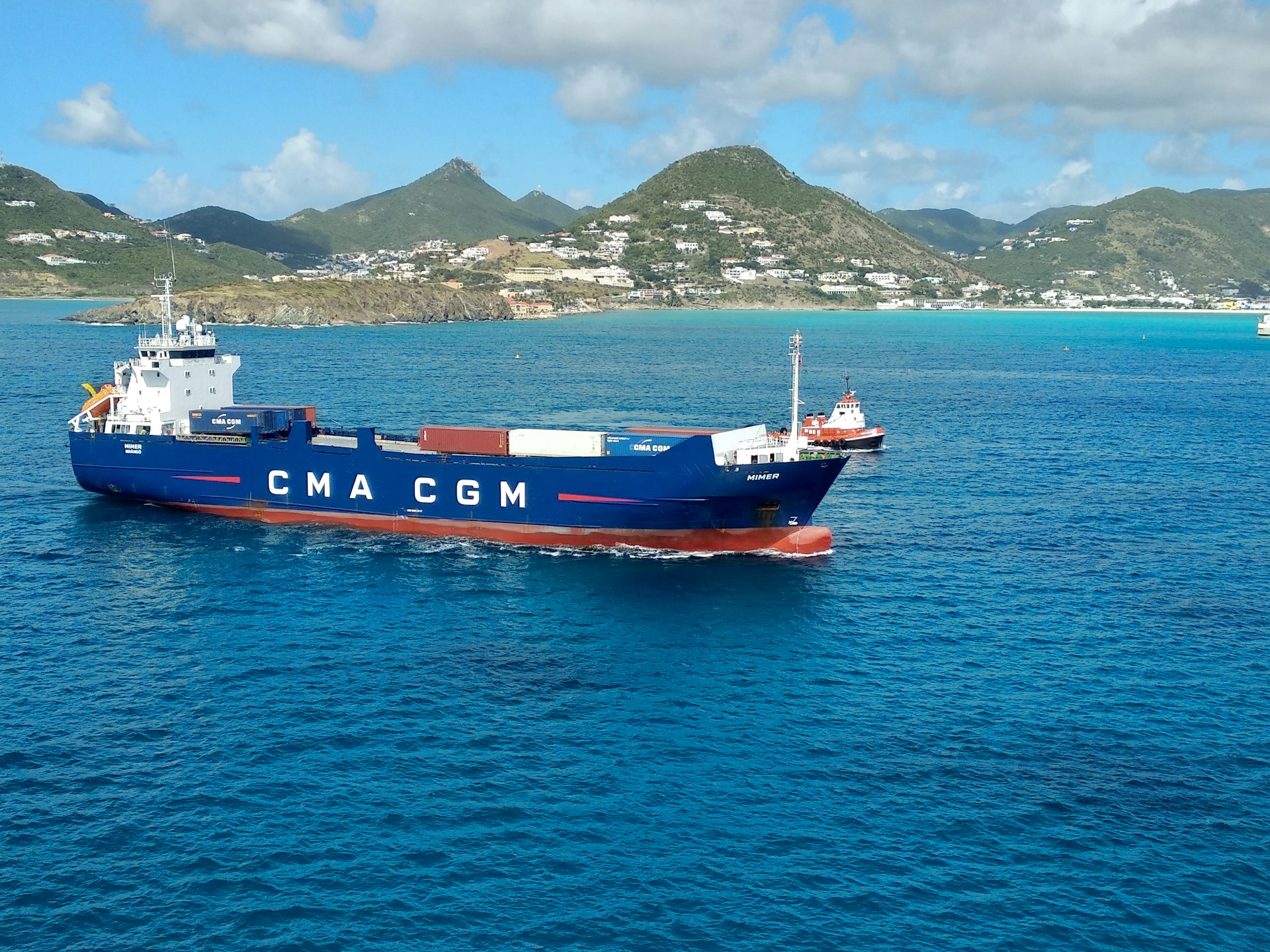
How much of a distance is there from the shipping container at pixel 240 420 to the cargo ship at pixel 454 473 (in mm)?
93

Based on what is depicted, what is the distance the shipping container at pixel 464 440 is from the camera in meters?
55.7

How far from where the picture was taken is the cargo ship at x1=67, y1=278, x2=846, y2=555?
51.6m

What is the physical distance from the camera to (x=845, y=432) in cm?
8338

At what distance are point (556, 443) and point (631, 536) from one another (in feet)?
22.2

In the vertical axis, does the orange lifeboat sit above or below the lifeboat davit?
above

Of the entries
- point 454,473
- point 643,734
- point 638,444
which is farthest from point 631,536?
point 643,734

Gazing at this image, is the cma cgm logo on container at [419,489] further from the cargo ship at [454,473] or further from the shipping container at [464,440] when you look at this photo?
the shipping container at [464,440]

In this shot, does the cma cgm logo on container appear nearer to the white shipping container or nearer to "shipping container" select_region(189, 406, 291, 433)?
the white shipping container

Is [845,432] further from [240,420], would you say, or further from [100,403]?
[100,403]

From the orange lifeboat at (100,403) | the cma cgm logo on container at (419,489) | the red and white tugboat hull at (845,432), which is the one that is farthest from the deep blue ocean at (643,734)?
the red and white tugboat hull at (845,432)

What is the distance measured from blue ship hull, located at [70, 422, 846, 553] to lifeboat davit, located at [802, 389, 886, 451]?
30.4m

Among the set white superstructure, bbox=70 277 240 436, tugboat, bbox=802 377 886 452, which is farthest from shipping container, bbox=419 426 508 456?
tugboat, bbox=802 377 886 452

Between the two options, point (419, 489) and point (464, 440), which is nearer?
point (419, 489)

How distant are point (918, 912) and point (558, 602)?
78.9 feet
